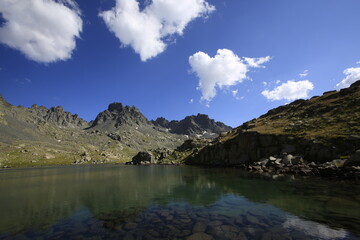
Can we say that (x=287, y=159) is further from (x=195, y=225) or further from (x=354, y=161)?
(x=195, y=225)

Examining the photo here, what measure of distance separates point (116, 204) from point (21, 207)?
1419 centimetres

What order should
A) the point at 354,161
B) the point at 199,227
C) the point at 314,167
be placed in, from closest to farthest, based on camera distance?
1. the point at 199,227
2. the point at 354,161
3. the point at 314,167

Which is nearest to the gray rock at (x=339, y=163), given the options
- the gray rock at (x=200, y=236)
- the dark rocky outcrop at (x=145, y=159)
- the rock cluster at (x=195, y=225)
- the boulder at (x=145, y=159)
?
the rock cluster at (x=195, y=225)

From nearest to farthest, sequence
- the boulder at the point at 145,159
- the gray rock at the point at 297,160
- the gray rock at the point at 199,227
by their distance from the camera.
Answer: the gray rock at the point at 199,227 < the gray rock at the point at 297,160 < the boulder at the point at 145,159

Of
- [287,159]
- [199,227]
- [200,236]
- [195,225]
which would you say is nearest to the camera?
[200,236]

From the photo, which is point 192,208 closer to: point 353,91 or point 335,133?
point 335,133

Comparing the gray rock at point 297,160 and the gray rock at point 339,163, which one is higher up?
the gray rock at point 297,160

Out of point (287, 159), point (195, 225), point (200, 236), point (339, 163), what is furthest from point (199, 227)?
point (287, 159)

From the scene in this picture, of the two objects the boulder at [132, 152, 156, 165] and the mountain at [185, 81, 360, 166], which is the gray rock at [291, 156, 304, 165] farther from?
the boulder at [132, 152, 156, 165]

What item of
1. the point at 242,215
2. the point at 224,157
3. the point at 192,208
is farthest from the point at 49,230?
the point at 224,157

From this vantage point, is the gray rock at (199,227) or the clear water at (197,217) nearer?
the clear water at (197,217)

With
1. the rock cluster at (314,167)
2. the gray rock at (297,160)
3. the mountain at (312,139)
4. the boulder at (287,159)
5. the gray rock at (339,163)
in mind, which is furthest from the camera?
the boulder at (287,159)

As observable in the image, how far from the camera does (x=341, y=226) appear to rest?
17.7 meters

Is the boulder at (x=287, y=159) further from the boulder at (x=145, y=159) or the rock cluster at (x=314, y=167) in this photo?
the boulder at (x=145, y=159)
